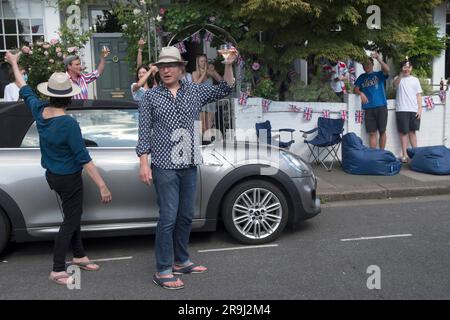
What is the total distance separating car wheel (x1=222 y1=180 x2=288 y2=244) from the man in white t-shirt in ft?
16.4

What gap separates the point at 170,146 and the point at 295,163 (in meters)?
1.76

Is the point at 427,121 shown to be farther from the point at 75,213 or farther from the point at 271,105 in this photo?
the point at 75,213

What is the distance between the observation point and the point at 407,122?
9.62 m

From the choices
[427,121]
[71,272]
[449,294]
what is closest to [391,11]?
[427,121]

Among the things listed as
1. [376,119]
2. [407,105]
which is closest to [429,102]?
[407,105]

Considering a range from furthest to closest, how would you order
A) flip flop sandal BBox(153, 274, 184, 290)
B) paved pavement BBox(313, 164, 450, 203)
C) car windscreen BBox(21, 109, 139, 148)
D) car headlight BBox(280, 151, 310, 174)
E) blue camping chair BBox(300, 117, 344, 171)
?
blue camping chair BBox(300, 117, 344, 171) → paved pavement BBox(313, 164, 450, 203) → car headlight BBox(280, 151, 310, 174) → car windscreen BBox(21, 109, 139, 148) → flip flop sandal BBox(153, 274, 184, 290)

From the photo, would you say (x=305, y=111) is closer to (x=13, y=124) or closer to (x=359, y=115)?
(x=359, y=115)

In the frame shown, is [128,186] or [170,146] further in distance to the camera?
[128,186]

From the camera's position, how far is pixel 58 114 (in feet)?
14.6

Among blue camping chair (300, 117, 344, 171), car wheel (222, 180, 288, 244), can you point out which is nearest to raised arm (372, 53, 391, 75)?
blue camping chair (300, 117, 344, 171)

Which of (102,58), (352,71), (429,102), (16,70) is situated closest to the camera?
(16,70)

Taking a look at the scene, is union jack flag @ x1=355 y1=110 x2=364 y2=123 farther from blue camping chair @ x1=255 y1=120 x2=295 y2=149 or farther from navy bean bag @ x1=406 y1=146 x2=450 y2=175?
blue camping chair @ x1=255 y1=120 x2=295 y2=149

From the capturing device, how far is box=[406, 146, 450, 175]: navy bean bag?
8.48 meters

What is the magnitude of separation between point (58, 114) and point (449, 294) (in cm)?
335
